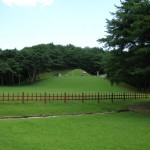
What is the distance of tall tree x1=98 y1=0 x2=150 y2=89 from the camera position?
28.0 metres

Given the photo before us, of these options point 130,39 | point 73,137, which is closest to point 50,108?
point 130,39

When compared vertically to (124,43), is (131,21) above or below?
above

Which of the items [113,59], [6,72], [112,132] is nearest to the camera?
[112,132]

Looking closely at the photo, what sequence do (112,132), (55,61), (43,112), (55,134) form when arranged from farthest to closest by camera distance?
(55,61), (43,112), (112,132), (55,134)

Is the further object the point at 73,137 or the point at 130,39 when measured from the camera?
the point at 130,39

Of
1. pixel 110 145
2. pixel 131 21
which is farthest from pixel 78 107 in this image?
pixel 110 145

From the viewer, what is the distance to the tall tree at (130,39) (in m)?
28.0

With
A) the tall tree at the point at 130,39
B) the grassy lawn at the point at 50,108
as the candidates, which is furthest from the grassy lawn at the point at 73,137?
the tall tree at the point at 130,39

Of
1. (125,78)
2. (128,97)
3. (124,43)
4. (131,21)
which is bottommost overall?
(128,97)

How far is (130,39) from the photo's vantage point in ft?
96.0

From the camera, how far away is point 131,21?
30859 millimetres

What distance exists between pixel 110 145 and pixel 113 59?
19989mm

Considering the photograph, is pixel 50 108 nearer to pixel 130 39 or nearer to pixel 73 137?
pixel 130 39

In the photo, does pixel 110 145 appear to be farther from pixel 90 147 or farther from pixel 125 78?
pixel 125 78
